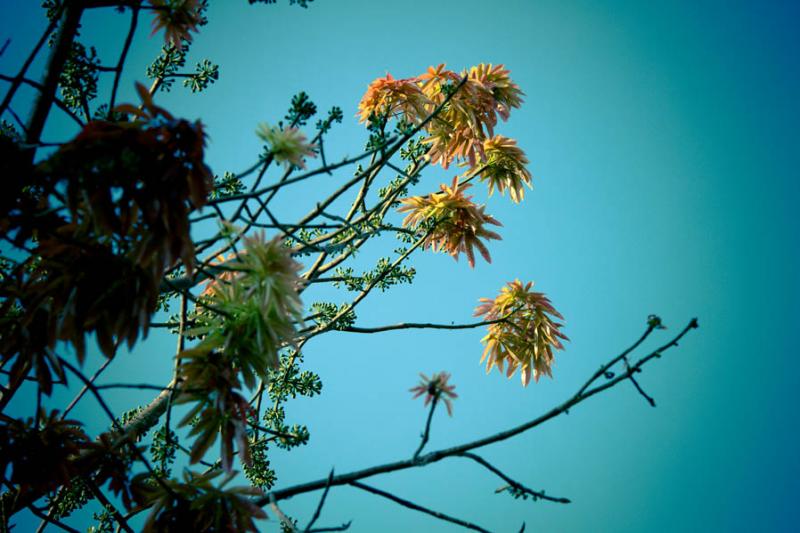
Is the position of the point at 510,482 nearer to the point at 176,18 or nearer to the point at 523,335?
the point at 523,335

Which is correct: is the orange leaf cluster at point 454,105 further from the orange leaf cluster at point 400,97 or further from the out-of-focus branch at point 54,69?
the out-of-focus branch at point 54,69

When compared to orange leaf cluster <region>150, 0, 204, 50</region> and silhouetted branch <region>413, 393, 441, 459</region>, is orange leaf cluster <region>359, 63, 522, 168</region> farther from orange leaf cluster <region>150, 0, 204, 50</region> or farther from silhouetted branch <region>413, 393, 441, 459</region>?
silhouetted branch <region>413, 393, 441, 459</region>

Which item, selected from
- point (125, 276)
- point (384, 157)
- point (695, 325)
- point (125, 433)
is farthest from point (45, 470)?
point (695, 325)

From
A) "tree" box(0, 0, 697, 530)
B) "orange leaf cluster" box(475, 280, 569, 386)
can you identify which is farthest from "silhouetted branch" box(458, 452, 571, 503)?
"orange leaf cluster" box(475, 280, 569, 386)

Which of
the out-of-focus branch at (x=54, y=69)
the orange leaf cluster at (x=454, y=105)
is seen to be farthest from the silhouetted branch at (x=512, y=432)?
the orange leaf cluster at (x=454, y=105)

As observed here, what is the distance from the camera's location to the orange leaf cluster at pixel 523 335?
12.6ft

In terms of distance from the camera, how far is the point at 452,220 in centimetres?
376

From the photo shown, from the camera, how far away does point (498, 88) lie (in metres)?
3.87

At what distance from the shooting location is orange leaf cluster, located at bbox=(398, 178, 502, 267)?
12.1 feet

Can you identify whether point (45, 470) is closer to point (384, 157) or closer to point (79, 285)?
point (79, 285)

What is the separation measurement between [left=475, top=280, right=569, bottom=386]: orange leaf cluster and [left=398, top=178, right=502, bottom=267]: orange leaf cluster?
1.39 feet

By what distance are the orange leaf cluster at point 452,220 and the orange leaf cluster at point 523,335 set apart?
1.39ft

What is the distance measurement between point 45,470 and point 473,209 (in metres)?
2.65

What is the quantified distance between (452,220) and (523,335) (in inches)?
37.1
